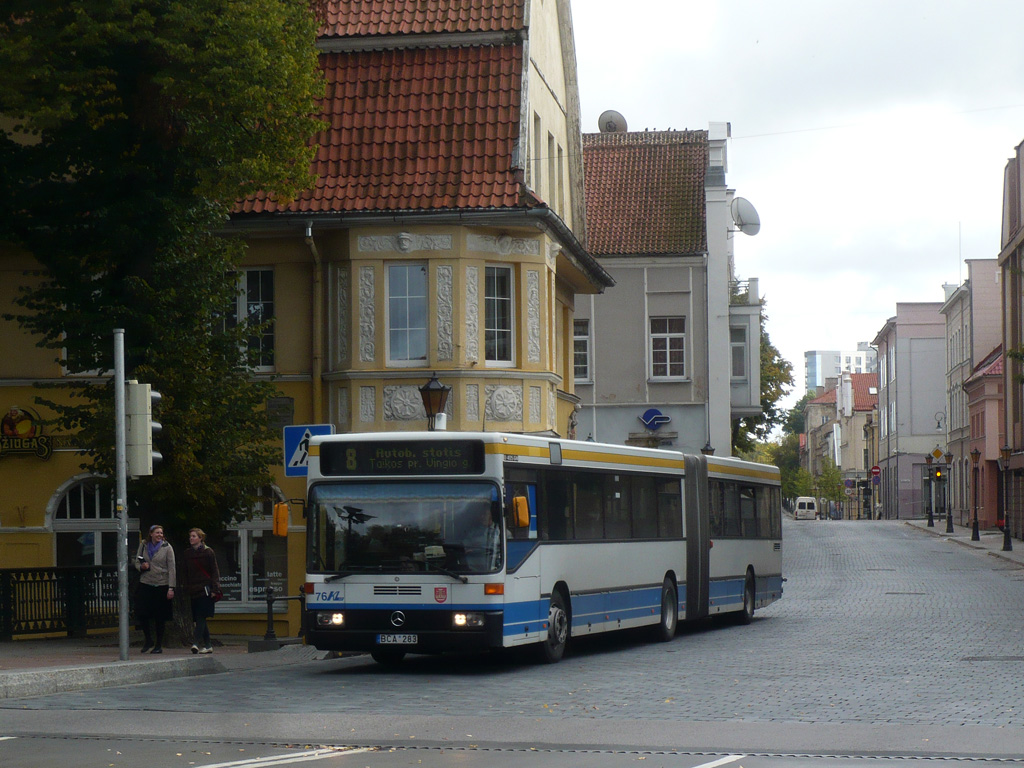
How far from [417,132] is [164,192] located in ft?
23.4

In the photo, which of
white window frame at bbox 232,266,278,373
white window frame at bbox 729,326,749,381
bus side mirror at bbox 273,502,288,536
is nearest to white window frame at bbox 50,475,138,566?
white window frame at bbox 232,266,278,373

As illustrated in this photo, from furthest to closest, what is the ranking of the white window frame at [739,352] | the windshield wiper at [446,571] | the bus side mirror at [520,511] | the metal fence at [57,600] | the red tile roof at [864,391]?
the red tile roof at [864,391], the white window frame at [739,352], the metal fence at [57,600], the bus side mirror at [520,511], the windshield wiper at [446,571]

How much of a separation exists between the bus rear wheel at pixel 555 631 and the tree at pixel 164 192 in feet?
18.7

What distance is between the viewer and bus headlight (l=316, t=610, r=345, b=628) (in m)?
17.9

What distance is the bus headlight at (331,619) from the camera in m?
17.9

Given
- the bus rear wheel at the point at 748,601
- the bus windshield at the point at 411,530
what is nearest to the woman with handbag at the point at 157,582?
the bus windshield at the point at 411,530

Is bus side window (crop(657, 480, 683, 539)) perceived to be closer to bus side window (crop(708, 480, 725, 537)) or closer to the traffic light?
bus side window (crop(708, 480, 725, 537))

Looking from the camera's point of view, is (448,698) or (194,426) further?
(194,426)

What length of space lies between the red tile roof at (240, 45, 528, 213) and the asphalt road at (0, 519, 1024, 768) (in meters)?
8.88

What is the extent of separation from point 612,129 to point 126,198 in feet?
132

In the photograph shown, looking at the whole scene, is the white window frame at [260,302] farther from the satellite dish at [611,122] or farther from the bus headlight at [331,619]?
the satellite dish at [611,122]

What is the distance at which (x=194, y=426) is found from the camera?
72.7 ft

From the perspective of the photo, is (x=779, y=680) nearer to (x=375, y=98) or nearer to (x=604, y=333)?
(x=375, y=98)

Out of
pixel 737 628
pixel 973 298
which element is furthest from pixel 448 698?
pixel 973 298
